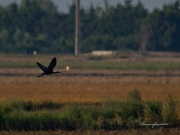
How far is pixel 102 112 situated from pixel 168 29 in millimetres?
80087

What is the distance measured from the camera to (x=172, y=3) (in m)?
107

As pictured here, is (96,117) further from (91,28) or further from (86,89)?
(91,28)

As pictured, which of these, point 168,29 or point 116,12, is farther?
point 116,12

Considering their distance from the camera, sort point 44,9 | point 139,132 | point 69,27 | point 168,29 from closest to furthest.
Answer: point 139,132 → point 168,29 → point 69,27 → point 44,9

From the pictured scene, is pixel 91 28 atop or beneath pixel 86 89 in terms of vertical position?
atop

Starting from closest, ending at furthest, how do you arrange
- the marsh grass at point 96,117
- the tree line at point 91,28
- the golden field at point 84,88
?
the marsh grass at point 96,117 < the golden field at point 84,88 < the tree line at point 91,28

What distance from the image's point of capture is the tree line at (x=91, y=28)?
317 ft

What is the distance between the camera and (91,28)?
10525 cm

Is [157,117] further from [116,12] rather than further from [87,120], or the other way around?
[116,12]

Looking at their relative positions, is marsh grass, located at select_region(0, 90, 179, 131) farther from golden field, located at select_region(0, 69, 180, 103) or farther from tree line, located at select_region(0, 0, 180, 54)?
tree line, located at select_region(0, 0, 180, 54)

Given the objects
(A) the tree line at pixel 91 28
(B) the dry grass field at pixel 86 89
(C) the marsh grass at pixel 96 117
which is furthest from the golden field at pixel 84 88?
(A) the tree line at pixel 91 28

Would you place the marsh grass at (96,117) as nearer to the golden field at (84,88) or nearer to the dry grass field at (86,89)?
the dry grass field at (86,89)

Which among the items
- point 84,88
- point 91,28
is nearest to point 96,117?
point 84,88

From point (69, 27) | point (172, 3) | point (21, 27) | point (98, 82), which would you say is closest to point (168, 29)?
point (172, 3)
